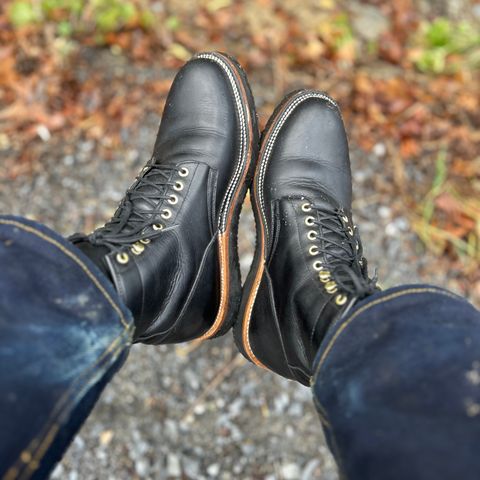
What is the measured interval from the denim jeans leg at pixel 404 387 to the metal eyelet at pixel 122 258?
46 centimetres

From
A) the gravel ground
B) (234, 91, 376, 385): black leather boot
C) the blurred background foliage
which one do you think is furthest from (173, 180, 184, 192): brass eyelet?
the blurred background foliage

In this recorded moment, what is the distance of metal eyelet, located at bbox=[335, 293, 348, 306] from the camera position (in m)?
1.22

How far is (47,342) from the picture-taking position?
3.12ft

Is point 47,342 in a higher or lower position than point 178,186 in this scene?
higher

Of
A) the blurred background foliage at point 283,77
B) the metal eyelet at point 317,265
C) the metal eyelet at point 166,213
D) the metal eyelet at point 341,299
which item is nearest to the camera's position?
the metal eyelet at point 341,299

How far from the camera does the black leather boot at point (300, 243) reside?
135 cm

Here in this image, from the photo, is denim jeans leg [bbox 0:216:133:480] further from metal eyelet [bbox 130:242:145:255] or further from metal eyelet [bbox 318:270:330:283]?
metal eyelet [bbox 318:270:330:283]

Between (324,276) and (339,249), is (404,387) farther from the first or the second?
(339,249)

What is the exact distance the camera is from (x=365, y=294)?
→ 117cm

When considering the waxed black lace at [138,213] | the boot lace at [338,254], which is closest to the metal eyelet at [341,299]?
the boot lace at [338,254]

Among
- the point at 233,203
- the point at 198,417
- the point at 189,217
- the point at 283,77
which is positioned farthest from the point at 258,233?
the point at 283,77

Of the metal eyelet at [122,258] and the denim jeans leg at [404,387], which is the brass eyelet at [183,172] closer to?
the metal eyelet at [122,258]

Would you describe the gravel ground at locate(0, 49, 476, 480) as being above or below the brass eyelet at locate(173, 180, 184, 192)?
below

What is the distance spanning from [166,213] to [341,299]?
1.97 ft
